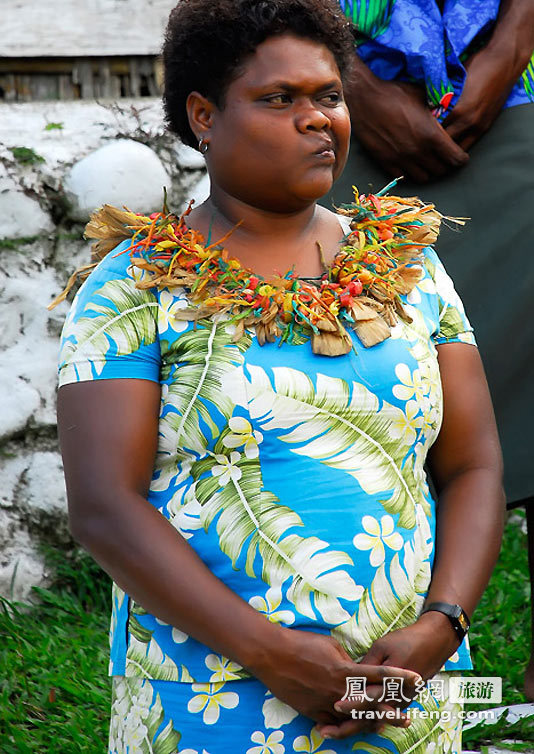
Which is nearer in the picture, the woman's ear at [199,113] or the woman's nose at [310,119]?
the woman's nose at [310,119]

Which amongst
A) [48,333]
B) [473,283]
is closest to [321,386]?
[473,283]

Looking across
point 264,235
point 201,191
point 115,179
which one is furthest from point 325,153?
point 201,191

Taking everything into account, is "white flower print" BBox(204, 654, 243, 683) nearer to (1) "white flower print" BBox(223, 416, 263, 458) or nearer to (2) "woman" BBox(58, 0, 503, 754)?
(2) "woman" BBox(58, 0, 503, 754)

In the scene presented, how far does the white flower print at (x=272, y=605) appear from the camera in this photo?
1841 mm

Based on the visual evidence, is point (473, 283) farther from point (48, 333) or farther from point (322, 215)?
point (48, 333)

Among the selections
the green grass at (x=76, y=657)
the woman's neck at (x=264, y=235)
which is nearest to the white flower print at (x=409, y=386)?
the woman's neck at (x=264, y=235)

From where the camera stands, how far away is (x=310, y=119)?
6.41 feet

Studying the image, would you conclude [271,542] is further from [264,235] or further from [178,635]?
[264,235]

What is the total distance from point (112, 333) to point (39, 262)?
175 centimetres

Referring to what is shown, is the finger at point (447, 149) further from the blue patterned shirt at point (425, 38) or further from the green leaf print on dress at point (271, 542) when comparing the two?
the green leaf print on dress at point (271, 542)

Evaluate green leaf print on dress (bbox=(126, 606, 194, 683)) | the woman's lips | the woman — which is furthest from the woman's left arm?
the woman's lips

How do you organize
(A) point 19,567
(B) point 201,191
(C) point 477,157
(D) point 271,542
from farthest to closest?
1. (B) point 201,191
2. (A) point 19,567
3. (C) point 477,157
4. (D) point 271,542

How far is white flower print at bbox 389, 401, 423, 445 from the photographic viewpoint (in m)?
1.97

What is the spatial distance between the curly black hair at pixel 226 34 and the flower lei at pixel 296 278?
10.2 inches
